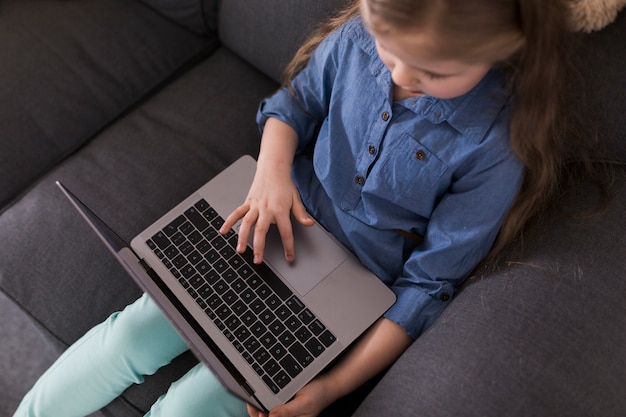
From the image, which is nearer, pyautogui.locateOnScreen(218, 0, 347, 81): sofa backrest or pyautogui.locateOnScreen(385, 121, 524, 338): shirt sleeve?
pyautogui.locateOnScreen(385, 121, 524, 338): shirt sleeve

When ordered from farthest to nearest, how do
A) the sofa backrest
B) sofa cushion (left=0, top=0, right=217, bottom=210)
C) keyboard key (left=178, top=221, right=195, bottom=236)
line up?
sofa cushion (left=0, top=0, right=217, bottom=210) → the sofa backrest → keyboard key (left=178, top=221, right=195, bottom=236)

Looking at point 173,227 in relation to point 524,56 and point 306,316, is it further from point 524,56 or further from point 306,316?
point 524,56

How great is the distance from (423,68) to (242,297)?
0.46 metres

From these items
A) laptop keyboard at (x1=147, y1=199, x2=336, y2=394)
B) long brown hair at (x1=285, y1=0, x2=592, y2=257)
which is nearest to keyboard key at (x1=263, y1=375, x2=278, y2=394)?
laptop keyboard at (x1=147, y1=199, x2=336, y2=394)

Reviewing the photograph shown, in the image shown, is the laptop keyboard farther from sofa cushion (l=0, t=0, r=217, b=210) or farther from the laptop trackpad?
sofa cushion (l=0, t=0, r=217, b=210)

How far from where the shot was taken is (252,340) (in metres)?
0.88

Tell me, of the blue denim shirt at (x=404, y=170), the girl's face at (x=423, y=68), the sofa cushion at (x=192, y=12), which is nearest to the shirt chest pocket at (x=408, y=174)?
the blue denim shirt at (x=404, y=170)

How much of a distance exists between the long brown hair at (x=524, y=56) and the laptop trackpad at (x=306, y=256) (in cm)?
25

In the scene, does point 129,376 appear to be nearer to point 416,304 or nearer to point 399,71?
point 416,304

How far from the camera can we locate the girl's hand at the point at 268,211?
0.91 meters

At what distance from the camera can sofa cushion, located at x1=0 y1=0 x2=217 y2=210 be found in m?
1.20

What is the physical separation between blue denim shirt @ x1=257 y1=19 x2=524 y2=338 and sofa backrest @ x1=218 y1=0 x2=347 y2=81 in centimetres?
15

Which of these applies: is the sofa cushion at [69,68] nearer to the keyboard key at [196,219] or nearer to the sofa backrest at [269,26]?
the sofa backrest at [269,26]

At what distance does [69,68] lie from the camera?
1.27 m
